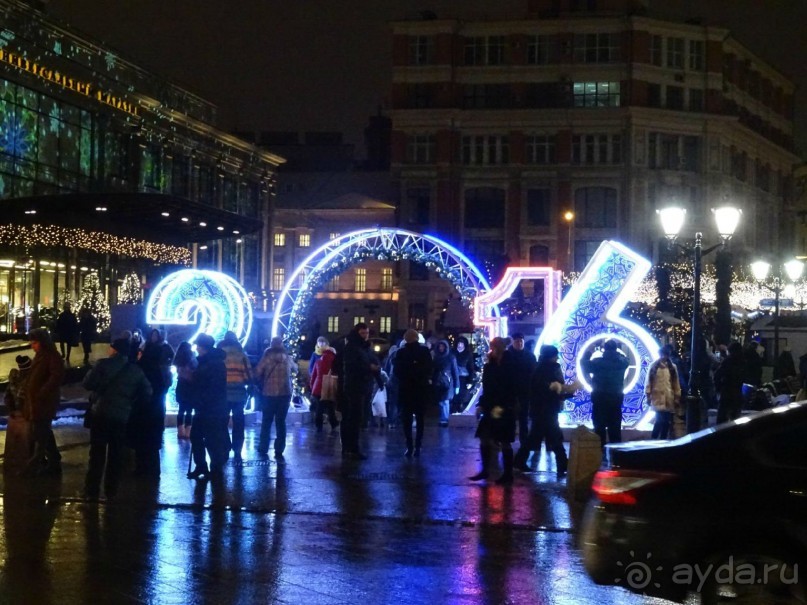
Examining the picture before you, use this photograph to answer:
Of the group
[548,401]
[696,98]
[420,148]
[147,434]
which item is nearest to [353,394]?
[548,401]

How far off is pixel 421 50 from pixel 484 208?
10418 mm

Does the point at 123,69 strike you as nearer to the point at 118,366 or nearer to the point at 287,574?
the point at 118,366

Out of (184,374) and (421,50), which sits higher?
(421,50)

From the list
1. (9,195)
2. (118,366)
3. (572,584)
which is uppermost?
(9,195)

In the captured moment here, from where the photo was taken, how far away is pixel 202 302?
24.7 meters

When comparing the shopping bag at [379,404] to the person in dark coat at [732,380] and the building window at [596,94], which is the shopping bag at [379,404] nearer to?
the person in dark coat at [732,380]

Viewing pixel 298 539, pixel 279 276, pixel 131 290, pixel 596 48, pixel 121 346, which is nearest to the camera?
pixel 298 539

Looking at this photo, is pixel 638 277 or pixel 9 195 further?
pixel 9 195

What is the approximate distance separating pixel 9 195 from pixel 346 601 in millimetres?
30121

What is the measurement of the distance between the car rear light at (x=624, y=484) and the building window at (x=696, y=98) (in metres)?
68.7

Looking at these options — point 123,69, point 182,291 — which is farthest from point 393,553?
point 123,69

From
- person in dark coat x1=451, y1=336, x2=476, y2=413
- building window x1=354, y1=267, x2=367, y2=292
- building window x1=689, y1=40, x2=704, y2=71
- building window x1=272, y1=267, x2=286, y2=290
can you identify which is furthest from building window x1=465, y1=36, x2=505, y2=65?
person in dark coat x1=451, y1=336, x2=476, y2=413

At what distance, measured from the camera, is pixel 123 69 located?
1735 inches

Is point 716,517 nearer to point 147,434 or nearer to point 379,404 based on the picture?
point 147,434
